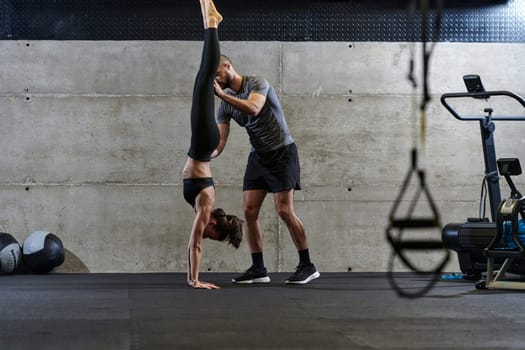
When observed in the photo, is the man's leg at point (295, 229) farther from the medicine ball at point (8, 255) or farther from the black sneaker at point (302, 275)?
the medicine ball at point (8, 255)

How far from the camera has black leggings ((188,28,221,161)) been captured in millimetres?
5020

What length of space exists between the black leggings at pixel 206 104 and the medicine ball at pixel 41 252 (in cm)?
198

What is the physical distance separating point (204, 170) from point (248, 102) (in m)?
0.52

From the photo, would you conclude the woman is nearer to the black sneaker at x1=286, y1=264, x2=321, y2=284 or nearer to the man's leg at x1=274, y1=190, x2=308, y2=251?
the man's leg at x1=274, y1=190, x2=308, y2=251

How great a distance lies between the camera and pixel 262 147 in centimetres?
579

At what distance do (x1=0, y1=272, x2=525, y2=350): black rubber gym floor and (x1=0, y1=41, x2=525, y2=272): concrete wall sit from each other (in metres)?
1.33

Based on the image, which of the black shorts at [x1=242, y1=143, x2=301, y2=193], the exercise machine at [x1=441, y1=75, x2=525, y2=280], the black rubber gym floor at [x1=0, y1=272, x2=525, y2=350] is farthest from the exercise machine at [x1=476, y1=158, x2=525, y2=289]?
the black shorts at [x1=242, y1=143, x2=301, y2=193]

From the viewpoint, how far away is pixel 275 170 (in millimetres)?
5738

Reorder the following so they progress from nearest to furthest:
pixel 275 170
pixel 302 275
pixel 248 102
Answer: pixel 248 102, pixel 275 170, pixel 302 275

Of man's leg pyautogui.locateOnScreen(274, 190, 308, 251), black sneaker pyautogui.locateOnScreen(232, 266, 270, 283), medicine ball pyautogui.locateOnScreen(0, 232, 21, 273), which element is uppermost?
man's leg pyautogui.locateOnScreen(274, 190, 308, 251)

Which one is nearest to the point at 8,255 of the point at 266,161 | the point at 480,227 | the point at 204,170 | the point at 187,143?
the point at 187,143

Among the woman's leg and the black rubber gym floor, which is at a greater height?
the woman's leg

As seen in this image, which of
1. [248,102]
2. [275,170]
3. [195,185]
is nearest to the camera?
[195,185]

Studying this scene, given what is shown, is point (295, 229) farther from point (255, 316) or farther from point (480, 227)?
point (255, 316)
